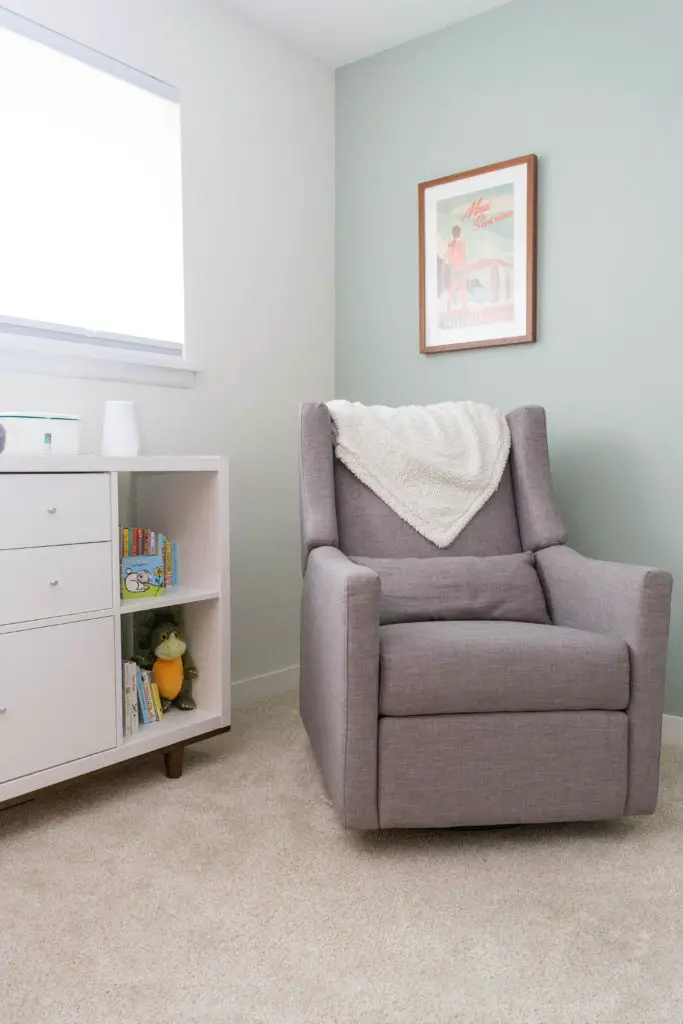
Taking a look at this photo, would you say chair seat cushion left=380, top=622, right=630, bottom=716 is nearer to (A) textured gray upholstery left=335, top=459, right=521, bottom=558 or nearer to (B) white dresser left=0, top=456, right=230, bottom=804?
(A) textured gray upholstery left=335, top=459, right=521, bottom=558

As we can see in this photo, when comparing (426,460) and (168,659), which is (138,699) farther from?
(426,460)

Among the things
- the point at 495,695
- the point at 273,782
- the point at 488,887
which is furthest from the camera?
the point at 273,782

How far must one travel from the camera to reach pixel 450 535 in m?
2.23

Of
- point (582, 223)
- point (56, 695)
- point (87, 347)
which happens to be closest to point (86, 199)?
point (87, 347)

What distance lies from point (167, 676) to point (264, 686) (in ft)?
2.41

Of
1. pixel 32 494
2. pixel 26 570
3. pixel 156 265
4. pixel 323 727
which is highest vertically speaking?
pixel 156 265

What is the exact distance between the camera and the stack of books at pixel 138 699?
2045 millimetres

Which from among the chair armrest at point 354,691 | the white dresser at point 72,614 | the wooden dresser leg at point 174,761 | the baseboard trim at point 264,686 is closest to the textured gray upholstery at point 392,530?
the white dresser at point 72,614

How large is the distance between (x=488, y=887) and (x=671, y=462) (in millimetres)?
1382

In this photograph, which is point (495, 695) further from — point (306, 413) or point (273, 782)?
point (306, 413)

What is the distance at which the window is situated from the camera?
211cm

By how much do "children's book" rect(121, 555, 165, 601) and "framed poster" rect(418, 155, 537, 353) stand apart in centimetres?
131

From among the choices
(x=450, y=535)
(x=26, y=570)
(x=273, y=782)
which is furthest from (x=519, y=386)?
(x=26, y=570)

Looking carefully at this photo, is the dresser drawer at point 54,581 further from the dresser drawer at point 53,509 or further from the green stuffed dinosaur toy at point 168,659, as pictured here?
the green stuffed dinosaur toy at point 168,659
